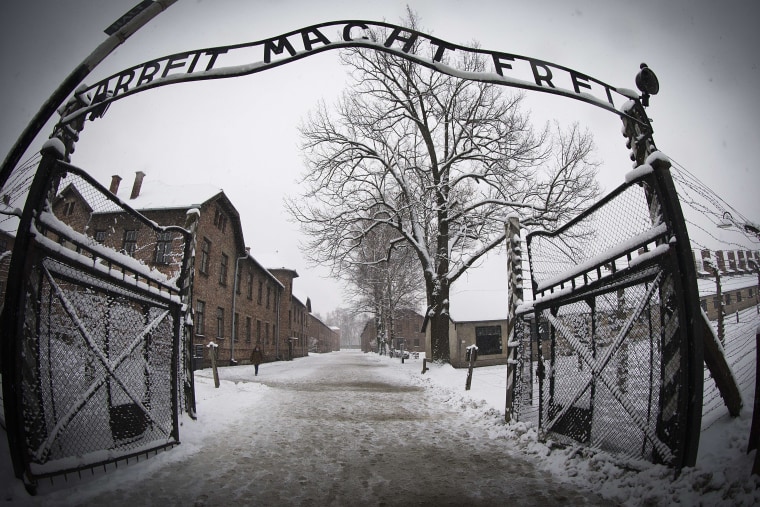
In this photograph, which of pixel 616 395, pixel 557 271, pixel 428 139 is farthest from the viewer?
pixel 428 139

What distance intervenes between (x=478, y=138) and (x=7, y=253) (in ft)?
46.6

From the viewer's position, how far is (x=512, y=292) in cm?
556

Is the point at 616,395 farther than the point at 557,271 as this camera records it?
No

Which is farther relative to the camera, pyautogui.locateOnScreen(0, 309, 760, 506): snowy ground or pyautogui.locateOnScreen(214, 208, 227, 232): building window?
pyautogui.locateOnScreen(214, 208, 227, 232): building window

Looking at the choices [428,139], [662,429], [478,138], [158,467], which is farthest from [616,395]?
[428,139]

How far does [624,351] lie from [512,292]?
2.40m

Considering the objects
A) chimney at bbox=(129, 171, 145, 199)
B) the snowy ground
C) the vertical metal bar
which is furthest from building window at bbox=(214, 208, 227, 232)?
the vertical metal bar

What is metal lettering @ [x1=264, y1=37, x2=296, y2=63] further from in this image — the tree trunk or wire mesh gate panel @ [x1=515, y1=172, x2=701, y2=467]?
the tree trunk

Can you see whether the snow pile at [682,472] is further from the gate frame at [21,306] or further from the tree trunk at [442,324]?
the tree trunk at [442,324]

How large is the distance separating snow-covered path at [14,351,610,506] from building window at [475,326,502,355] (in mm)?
15903

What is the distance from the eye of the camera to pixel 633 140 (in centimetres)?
366

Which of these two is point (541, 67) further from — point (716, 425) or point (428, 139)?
point (428, 139)

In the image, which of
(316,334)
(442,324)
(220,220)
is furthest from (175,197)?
(316,334)

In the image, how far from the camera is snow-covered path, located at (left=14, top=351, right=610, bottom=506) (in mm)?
2730
